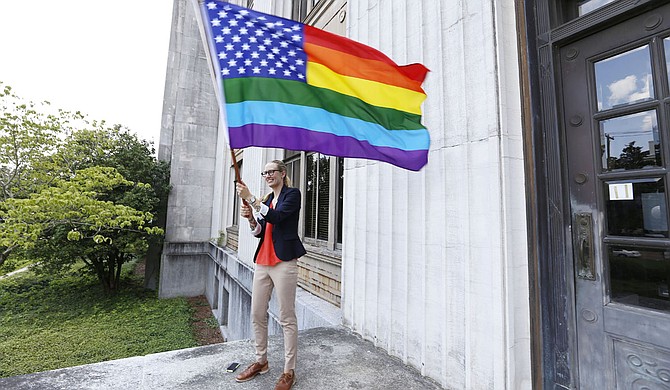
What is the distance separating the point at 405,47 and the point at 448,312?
2834mm

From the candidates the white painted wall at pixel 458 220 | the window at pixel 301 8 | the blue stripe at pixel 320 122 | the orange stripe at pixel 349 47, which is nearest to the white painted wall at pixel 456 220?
the white painted wall at pixel 458 220

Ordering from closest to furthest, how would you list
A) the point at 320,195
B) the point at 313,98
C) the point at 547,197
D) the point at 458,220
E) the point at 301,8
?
the point at 547,197
the point at 313,98
the point at 458,220
the point at 320,195
the point at 301,8

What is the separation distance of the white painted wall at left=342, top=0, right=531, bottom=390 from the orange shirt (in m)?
1.43

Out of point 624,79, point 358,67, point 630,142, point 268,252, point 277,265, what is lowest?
point 277,265

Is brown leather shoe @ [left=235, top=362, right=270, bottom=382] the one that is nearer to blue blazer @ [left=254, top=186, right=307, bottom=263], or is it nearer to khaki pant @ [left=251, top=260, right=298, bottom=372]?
khaki pant @ [left=251, top=260, right=298, bottom=372]

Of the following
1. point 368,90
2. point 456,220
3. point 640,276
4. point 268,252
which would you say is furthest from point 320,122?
point 640,276

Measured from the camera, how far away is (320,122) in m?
2.79

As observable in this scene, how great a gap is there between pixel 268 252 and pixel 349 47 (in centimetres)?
201

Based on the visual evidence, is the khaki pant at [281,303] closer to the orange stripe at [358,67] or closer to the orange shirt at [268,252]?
the orange shirt at [268,252]

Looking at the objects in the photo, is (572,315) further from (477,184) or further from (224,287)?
(224,287)

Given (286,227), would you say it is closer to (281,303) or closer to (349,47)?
(281,303)

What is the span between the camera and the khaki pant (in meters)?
2.83

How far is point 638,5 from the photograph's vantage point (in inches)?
81.0

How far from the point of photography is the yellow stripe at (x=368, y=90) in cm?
290
